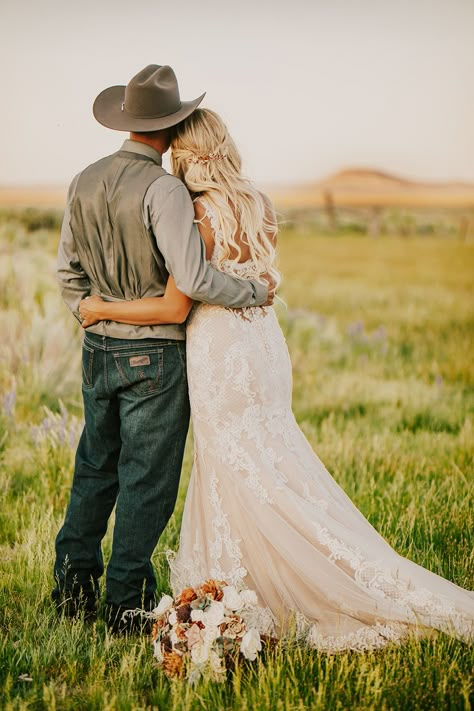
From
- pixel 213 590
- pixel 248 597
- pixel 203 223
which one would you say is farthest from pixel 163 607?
pixel 203 223

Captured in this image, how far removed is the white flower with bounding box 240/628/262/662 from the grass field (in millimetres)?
51

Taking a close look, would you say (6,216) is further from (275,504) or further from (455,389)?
(275,504)

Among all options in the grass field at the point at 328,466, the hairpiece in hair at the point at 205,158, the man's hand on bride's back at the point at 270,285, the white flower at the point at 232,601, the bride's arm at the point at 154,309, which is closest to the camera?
the grass field at the point at 328,466

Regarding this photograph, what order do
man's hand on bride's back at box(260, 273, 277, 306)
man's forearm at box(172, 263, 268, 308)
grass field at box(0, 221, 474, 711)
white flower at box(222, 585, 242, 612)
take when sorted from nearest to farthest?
grass field at box(0, 221, 474, 711)
white flower at box(222, 585, 242, 612)
man's forearm at box(172, 263, 268, 308)
man's hand on bride's back at box(260, 273, 277, 306)

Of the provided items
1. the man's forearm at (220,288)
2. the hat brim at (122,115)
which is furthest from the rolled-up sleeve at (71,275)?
the man's forearm at (220,288)

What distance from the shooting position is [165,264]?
11.6ft

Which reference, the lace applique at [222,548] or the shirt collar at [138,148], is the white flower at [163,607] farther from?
the shirt collar at [138,148]

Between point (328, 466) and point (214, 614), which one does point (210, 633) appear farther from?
point (328, 466)

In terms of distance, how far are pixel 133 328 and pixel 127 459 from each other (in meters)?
0.61

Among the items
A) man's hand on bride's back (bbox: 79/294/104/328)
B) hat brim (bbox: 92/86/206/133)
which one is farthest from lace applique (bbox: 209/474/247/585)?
hat brim (bbox: 92/86/206/133)

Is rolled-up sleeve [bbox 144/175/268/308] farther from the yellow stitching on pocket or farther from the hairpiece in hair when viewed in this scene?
the yellow stitching on pocket

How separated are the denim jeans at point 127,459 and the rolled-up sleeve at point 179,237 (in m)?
0.37

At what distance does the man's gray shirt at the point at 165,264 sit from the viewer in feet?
11.1

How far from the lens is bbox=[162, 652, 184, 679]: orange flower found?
3227 millimetres
